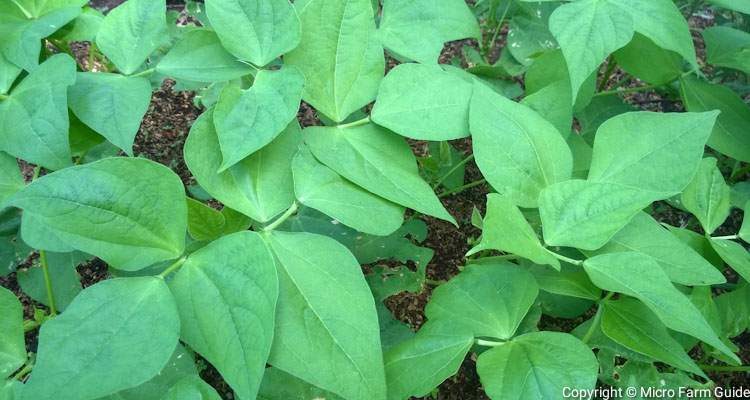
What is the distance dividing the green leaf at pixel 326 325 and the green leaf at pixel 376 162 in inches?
4.5

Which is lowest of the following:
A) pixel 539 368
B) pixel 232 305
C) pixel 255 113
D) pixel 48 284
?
pixel 48 284

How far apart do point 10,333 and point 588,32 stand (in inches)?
35.0

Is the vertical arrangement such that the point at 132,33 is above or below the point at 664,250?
above

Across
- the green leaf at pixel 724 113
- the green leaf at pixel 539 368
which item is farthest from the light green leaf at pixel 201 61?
the green leaf at pixel 724 113

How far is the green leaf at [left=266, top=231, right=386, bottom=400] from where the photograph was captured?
644 millimetres

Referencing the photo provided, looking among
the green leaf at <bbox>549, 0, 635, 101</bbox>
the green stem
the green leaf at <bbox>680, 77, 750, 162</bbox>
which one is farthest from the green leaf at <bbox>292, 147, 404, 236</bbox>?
the green leaf at <bbox>680, 77, 750, 162</bbox>

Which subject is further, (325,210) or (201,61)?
(201,61)

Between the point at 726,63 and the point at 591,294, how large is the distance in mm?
571

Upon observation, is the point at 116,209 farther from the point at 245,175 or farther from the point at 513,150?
the point at 513,150

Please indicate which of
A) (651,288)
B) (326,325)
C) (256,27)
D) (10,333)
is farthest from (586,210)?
(10,333)

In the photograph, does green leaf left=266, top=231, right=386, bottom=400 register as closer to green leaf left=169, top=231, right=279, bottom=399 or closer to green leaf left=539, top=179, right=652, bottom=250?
green leaf left=169, top=231, right=279, bottom=399

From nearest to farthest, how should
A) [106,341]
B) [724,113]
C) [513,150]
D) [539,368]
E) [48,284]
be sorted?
[106,341], [539,368], [513,150], [48,284], [724,113]

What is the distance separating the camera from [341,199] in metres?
0.75

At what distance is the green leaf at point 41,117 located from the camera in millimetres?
741
